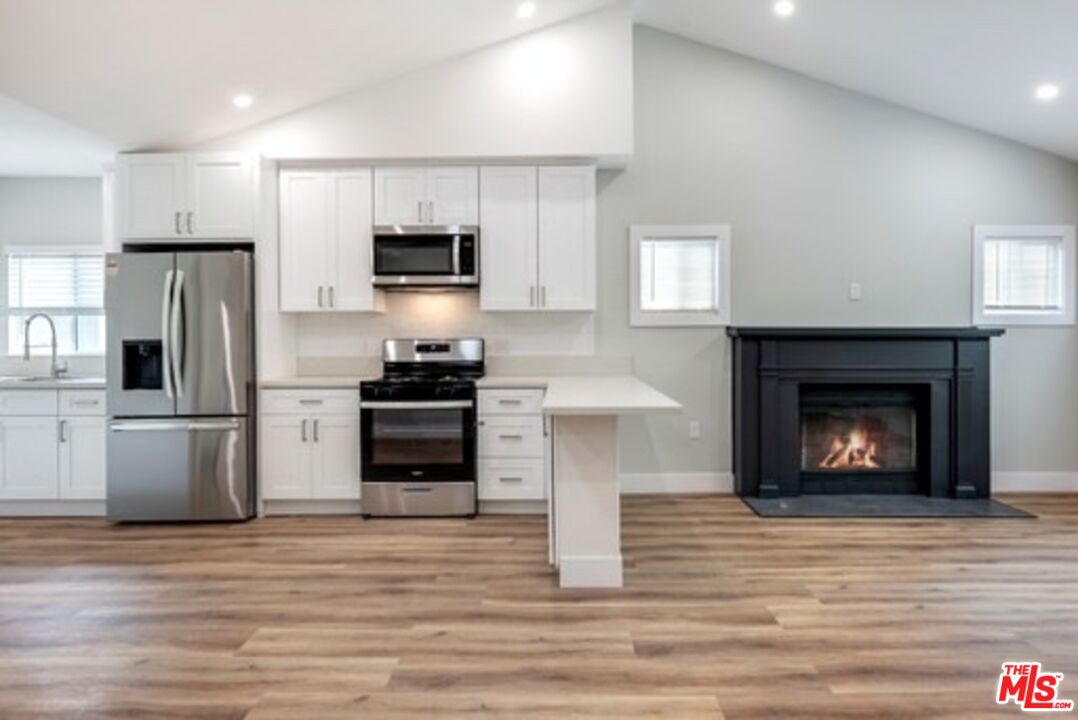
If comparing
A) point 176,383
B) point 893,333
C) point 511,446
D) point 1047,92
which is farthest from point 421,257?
point 1047,92

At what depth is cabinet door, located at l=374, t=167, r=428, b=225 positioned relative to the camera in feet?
16.2

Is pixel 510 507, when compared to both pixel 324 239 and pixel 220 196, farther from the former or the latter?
pixel 220 196

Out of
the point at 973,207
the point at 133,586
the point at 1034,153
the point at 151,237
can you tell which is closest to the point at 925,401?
the point at 973,207

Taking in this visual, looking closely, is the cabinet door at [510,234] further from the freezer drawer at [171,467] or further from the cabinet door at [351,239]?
the freezer drawer at [171,467]

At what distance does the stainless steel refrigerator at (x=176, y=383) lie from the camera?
450 centimetres

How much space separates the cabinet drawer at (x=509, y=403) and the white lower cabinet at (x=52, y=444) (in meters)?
2.59

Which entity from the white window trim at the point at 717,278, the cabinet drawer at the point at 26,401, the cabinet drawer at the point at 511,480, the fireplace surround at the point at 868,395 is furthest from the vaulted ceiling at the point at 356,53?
the cabinet drawer at the point at 511,480

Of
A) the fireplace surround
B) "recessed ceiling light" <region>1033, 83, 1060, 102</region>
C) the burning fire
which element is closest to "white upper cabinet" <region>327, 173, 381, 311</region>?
the fireplace surround

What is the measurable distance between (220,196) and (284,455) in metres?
1.79

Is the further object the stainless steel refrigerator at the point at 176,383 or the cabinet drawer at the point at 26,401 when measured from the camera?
the cabinet drawer at the point at 26,401

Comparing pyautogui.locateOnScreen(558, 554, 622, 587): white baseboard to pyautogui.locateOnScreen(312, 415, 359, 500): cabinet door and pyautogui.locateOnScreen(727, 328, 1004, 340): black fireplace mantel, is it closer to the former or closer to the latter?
pyautogui.locateOnScreen(312, 415, 359, 500): cabinet door

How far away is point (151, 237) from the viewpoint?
184 inches

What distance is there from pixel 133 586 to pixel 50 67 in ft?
8.76

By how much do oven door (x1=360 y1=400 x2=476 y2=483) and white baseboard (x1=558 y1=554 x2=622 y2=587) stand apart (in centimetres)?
148
